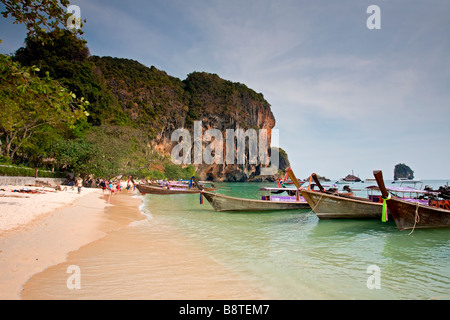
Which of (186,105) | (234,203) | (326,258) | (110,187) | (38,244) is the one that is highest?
(186,105)

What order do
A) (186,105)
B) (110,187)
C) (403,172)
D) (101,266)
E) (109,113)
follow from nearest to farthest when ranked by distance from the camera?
(101,266)
(110,187)
(109,113)
(186,105)
(403,172)

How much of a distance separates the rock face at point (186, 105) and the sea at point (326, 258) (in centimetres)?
6142

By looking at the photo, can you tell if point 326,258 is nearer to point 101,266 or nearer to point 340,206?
point 101,266

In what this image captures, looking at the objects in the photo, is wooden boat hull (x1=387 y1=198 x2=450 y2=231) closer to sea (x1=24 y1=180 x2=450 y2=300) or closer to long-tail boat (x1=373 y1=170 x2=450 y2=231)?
long-tail boat (x1=373 y1=170 x2=450 y2=231)

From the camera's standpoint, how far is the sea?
453 centimetres

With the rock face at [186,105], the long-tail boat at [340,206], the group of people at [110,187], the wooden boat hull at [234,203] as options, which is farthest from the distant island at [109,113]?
the long-tail boat at [340,206]

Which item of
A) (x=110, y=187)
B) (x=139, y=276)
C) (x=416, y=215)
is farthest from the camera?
(x=110, y=187)

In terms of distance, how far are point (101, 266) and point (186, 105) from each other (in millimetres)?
85755

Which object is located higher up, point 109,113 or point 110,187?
point 109,113

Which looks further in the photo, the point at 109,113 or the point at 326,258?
the point at 109,113

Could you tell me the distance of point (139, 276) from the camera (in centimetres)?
464

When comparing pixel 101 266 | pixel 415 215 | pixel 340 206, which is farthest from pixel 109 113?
pixel 415 215
